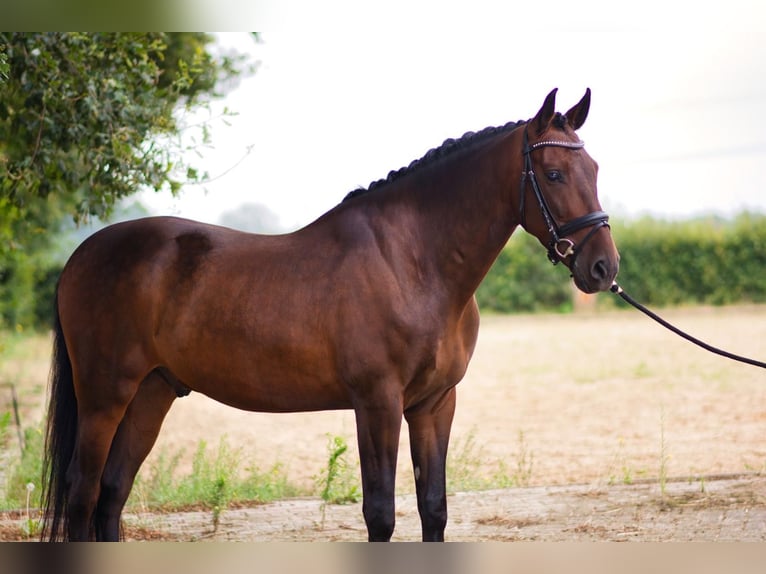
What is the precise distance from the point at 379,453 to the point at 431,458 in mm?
338

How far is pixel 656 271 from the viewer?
19672mm

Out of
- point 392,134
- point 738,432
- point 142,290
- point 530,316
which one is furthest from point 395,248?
point 530,316

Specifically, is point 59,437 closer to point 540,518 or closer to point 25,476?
point 25,476

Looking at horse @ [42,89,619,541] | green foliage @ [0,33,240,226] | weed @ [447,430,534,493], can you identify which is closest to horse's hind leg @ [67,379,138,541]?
horse @ [42,89,619,541]

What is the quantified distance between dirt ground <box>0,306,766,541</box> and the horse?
128 cm

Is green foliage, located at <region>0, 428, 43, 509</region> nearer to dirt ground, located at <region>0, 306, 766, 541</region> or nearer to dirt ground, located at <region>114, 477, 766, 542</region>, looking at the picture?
dirt ground, located at <region>0, 306, 766, 541</region>

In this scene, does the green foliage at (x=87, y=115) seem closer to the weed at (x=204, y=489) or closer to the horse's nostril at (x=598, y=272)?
the weed at (x=204, y=489)

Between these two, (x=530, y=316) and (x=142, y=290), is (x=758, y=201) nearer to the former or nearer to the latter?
(x=530, y=316)

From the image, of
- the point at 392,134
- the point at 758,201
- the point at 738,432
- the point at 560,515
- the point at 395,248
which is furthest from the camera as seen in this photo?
the point at 758,201

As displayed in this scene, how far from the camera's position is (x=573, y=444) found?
8273 mm

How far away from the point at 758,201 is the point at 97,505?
66.6 ft

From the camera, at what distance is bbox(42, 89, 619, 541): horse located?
3352 mm

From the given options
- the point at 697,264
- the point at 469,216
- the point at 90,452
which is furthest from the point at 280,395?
the point at 697,264

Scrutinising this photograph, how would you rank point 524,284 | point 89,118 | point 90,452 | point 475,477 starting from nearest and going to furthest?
point 90,452 → point 89,118 → point 475,477 → point 524,284
